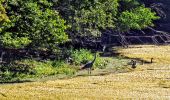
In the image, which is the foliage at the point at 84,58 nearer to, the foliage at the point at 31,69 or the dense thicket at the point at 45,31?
the dense thicket at the point at 45,31

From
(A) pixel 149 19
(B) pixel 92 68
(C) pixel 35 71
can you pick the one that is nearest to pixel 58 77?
(C) pixel 35 71

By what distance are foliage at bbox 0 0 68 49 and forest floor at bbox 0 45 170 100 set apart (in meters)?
3.54

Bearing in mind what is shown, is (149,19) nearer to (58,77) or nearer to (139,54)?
(139,54)

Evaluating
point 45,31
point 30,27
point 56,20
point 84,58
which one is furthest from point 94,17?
point 30,27

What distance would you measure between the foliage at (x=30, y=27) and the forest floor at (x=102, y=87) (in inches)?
139

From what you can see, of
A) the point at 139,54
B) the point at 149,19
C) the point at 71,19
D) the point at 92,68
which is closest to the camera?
the point at 92,68

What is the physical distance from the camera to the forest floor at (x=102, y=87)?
28547 mm

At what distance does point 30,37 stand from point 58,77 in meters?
3.49

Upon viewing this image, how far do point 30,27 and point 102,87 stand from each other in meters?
7.80

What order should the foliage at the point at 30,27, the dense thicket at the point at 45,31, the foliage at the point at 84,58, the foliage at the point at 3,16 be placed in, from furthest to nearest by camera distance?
the foliage at the point at 84,58
the dense thicket at the point at 45,31
the foliage at the point at 30,27
the foliage at the point at 3,16

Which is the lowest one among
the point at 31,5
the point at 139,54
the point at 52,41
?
the point at 139,54

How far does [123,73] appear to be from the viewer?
3788cm

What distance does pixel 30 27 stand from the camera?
1433 inches

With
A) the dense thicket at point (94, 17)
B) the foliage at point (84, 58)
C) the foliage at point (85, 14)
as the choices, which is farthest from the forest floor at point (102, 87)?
the dense thicket at point (94, 17)
